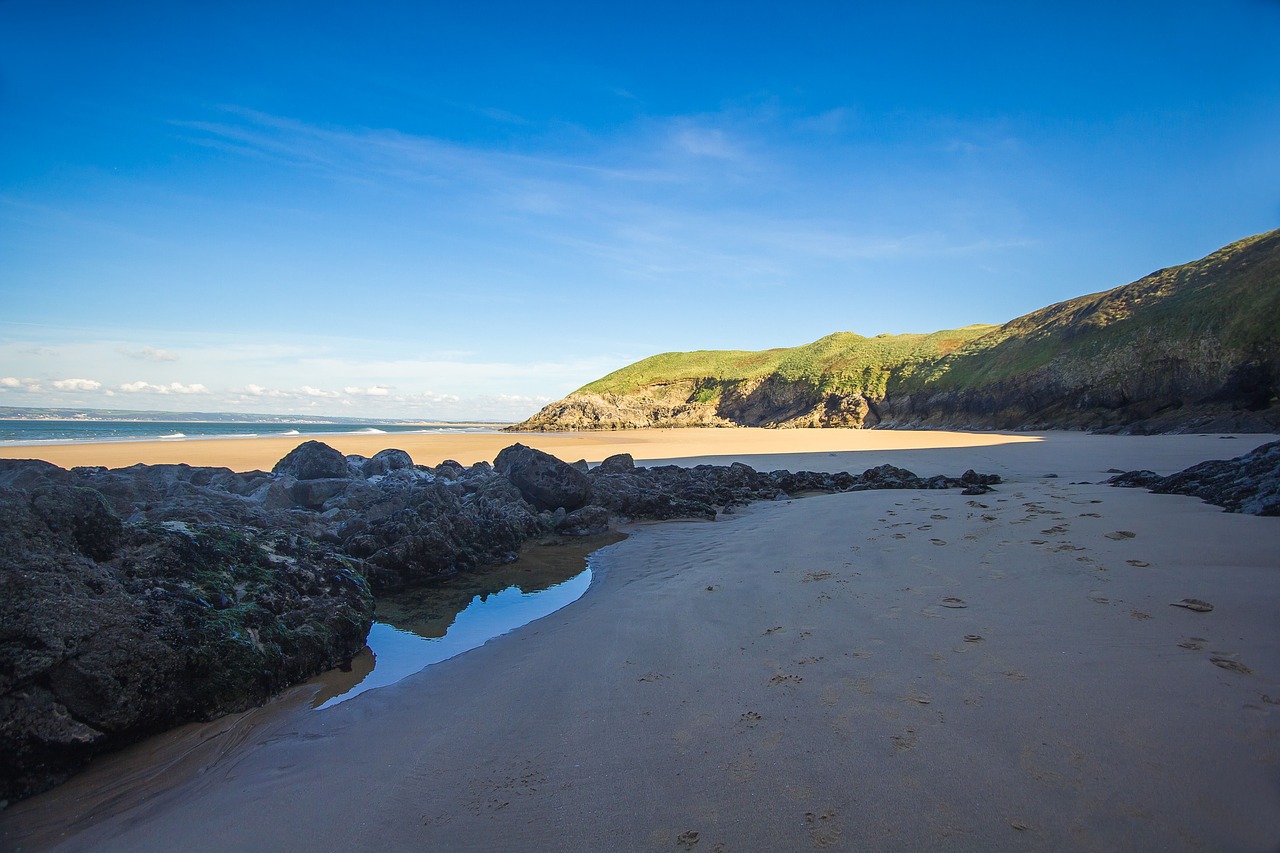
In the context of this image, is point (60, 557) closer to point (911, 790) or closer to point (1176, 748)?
point (911, 790)

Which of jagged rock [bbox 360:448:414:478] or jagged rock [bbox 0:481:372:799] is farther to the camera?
jagged rock [bbox 360:448:414:478]

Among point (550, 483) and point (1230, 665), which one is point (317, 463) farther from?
point (1230, 665)

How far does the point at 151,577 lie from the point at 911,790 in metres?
4.18

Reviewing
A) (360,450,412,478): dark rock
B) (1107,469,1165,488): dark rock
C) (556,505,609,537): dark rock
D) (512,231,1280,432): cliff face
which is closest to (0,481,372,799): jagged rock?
(556,505,609,537): dark rock

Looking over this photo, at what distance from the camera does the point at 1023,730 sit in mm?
2227

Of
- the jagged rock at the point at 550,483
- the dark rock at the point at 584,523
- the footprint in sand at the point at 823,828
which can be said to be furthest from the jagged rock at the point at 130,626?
the jagged rock at the point at 550,483

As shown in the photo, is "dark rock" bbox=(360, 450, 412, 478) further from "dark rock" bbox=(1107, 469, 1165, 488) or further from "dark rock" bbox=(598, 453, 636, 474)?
"dark rock" bbox=(1107, 469, 1165, 488)

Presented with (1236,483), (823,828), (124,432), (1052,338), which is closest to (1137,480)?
(1236,483)

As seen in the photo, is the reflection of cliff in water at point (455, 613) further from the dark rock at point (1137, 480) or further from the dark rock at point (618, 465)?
the dark rock at point (1137, 480)

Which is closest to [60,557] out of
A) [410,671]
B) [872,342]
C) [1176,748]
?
[410,671]

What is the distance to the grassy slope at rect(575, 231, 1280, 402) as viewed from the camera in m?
22.2

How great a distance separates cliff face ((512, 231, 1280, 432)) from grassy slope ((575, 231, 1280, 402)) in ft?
0.31

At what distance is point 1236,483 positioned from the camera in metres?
5.82

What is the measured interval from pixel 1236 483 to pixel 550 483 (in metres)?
8.06
